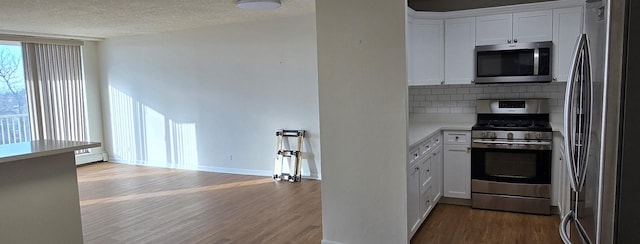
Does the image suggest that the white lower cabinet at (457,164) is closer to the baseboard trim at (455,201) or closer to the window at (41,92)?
the baseboard trim at (455,201)

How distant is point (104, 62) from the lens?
788 centimetres

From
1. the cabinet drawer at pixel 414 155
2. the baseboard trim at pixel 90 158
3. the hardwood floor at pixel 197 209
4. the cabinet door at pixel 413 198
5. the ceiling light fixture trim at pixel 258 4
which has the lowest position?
the hardwood floor at pixel 197 209

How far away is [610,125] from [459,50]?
9.95 feet

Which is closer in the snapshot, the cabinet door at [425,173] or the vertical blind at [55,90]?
the cabinet door at [425,173]

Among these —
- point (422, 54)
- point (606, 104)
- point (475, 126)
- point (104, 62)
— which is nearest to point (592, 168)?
point (606, 104)

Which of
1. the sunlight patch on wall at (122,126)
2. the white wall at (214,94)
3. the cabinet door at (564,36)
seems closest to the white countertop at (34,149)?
the white wall at (214,94)

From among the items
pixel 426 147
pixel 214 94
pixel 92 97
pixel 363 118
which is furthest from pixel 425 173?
pixel 92 97

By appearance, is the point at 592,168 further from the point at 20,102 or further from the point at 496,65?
the point at 20,102

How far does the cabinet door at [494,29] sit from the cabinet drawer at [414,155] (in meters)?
1.63

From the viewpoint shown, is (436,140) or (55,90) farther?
(55,90)

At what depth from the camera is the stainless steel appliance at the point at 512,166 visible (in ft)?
13.3

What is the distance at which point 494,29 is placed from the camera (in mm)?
4410

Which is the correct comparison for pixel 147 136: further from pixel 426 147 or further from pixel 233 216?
pixel 426 147

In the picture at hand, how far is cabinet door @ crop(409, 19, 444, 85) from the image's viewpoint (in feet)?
14.7
